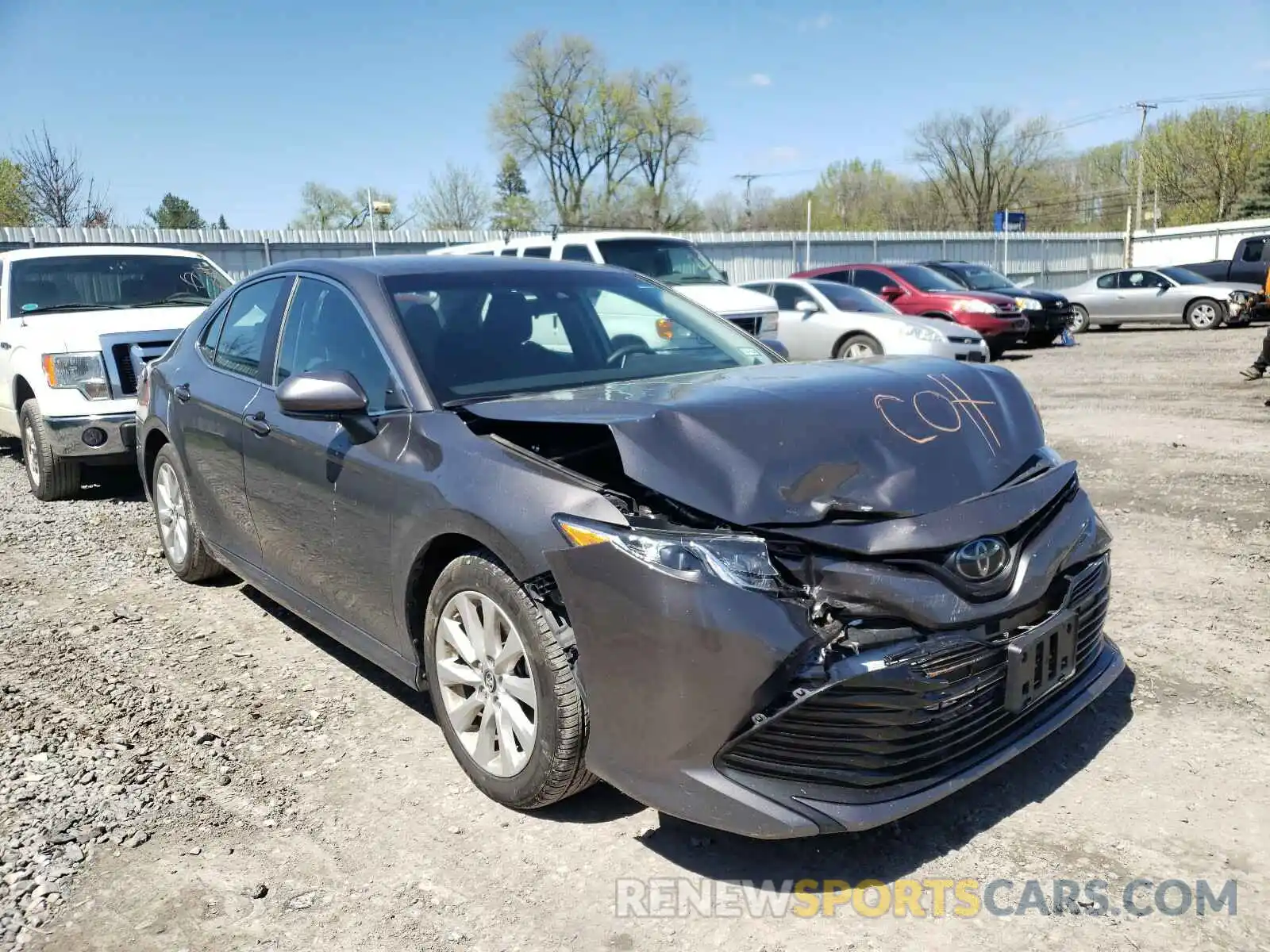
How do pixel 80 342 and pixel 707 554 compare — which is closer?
pixel 707 554

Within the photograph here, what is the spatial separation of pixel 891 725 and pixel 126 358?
6.49 m

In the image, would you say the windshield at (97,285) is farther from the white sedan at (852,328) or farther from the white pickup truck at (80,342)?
the white sedan at (852,328)

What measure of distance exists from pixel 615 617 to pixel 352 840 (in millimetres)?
1137

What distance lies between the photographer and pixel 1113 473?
22.8 ft

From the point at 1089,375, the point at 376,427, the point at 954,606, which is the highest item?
the point at 376,427

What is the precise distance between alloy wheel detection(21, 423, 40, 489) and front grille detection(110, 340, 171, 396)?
2.74 feet

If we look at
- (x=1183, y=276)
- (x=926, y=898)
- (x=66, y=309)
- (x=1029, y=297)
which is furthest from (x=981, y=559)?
(x=1183, y=276)

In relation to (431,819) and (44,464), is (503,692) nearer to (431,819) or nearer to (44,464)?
(431,819)

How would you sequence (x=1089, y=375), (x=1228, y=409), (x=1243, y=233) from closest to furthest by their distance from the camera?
1. (x=1228, y=409)
2. (x=1089, y=375)
3. (x=1243, y=233)

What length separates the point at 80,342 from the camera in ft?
23.0

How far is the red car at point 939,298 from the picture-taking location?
15.8 meters

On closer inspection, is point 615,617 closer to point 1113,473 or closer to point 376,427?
point 376,427

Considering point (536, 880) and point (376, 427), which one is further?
point (376, 427)

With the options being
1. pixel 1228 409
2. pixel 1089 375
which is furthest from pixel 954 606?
pixel 1089 375
